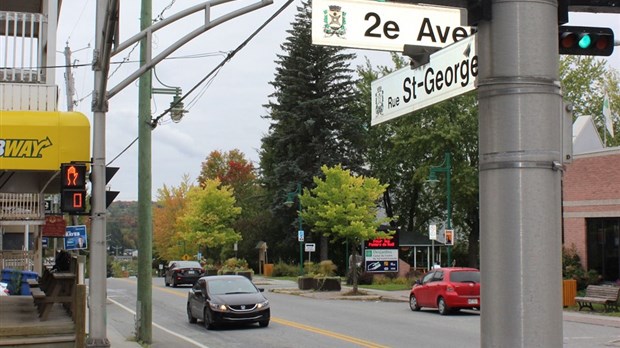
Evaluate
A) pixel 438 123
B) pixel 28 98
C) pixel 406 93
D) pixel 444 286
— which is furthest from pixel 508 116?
pixel 438 123

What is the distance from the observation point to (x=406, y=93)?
17.8ft

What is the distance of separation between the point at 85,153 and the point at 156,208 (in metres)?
79.8

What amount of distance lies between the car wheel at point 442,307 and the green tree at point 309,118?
32.7 m

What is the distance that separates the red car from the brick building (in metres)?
8.62

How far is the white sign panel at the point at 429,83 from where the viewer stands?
16.1 ft

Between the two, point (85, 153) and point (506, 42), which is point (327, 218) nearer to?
point (85, 153)

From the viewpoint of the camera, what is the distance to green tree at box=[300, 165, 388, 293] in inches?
1390

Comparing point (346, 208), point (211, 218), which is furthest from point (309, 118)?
point (346, 208)

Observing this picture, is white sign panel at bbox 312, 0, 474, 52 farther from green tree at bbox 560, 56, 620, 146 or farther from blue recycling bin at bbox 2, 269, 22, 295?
green tree at bbox 560, 56, 620, 146

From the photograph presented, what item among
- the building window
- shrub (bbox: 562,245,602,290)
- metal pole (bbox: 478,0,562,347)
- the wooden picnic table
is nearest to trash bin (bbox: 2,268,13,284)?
the wooden picnic table

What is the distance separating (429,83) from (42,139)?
Result: 31.9 feet

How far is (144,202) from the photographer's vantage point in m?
17.5

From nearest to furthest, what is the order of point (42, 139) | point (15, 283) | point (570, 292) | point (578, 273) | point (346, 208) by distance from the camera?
point (42, 139) → point (15, 283) → point (570, 292) → point (578, 273) → point (346, 208)

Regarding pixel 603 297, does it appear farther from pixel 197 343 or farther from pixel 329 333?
pixel 197 343
